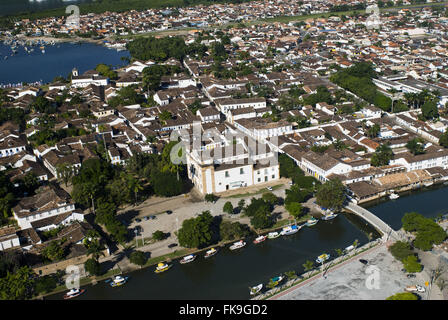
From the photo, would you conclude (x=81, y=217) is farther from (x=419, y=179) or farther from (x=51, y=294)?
(x=419, y=179)

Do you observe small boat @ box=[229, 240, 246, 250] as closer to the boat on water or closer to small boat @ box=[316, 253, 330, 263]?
the boat on water

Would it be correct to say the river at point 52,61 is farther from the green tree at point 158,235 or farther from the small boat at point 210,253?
the small boat at point 210,253

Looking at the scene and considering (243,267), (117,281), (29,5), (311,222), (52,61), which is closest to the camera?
(117,281)

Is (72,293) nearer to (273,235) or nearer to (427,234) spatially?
(273,235)

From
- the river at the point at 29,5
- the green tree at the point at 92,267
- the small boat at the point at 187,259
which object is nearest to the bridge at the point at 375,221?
the small boat at the point at 187,259

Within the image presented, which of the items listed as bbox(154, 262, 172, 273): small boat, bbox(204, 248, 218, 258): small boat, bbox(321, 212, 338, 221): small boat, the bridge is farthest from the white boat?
bbox(154, 262, 172, 273): small boat

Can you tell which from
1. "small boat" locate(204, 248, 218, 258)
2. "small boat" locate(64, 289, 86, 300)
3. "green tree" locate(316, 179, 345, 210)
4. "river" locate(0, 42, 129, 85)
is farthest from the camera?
"river" locate(0, 42, 129, 85)

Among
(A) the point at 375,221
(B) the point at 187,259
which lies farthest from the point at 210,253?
(A) the point at 375,221
